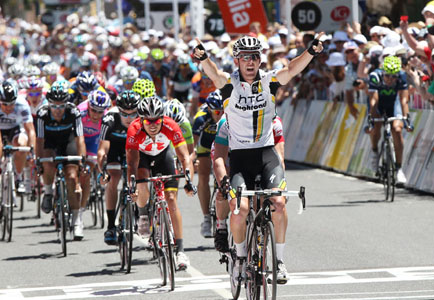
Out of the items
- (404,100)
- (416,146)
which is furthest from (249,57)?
(416,146)

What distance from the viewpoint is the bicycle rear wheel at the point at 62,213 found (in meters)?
13.8

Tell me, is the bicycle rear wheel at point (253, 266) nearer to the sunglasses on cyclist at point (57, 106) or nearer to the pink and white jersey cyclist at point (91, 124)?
the sunglasses on cyclist at point (57, 106)

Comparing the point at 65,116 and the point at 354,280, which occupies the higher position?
the point at 65,116

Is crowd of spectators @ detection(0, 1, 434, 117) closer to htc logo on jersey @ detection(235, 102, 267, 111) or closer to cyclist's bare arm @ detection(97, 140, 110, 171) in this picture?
cyclist's bare arm @ detection(97, 140, 110, 171)

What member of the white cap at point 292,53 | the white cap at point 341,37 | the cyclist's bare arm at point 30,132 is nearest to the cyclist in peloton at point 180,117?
the cyclist's bare arm at point 30,132

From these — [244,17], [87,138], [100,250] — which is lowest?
[100,250]

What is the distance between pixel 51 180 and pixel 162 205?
3.83 meters

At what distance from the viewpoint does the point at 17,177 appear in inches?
659

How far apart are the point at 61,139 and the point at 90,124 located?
2.69ft

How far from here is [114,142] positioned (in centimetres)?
1364

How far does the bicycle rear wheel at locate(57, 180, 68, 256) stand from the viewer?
45.3 feet

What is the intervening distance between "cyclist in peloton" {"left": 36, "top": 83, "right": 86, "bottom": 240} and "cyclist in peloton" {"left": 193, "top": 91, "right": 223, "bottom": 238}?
4.60 feet

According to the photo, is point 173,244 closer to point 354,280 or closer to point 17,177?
point 354,280

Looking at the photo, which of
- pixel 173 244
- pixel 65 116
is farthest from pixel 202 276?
pixel 65 116
